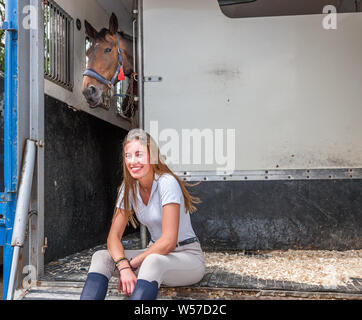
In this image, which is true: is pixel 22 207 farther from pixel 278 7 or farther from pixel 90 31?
pixel 278 7

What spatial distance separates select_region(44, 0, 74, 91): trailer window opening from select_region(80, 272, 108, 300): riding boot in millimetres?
1596

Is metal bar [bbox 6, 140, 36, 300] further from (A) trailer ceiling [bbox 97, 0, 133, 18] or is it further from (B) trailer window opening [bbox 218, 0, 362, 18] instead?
(A) trailer ceiling [bbox 97, 0, 133, 18]

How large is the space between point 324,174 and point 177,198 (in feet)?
5.43

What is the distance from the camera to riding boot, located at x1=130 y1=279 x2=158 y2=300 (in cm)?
173

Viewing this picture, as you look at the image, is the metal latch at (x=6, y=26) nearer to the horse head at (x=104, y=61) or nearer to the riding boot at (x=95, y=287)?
the horse head at (x=104, y=61)

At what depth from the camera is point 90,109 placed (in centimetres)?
367

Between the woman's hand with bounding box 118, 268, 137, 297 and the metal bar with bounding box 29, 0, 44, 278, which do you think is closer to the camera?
the woman's hand with bounding box 118, 268, 137, 297

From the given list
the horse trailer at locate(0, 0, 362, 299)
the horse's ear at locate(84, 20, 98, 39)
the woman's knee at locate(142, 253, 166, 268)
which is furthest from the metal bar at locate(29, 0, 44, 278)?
the horse's ear at locate(84, 20, 98, 39)

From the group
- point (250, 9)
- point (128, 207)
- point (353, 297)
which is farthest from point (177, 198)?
point (250, 9)

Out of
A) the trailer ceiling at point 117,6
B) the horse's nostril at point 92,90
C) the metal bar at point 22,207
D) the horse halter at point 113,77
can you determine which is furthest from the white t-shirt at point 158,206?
the trailer ceiling at point 117,6

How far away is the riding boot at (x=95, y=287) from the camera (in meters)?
1.84

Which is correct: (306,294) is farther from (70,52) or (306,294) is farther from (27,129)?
(70,52)

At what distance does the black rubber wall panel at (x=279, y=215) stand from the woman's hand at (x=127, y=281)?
1.41 metres

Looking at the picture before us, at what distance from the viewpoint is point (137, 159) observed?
2.12 metres
